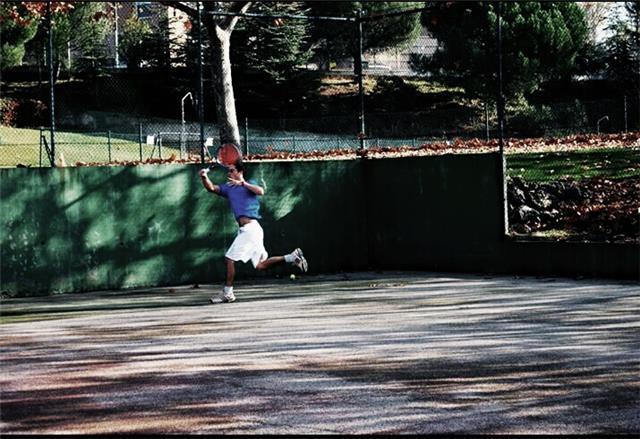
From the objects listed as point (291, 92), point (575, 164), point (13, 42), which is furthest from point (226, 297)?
point (13, 42)

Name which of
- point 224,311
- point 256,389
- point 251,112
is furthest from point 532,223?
point 251,112

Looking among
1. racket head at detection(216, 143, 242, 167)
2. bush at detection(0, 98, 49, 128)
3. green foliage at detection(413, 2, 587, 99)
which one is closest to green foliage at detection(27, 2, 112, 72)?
bush at detection(0, 98, 49, 128)

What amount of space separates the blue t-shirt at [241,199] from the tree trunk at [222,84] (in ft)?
23.2

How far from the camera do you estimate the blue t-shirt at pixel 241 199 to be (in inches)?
500

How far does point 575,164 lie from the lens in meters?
17.6

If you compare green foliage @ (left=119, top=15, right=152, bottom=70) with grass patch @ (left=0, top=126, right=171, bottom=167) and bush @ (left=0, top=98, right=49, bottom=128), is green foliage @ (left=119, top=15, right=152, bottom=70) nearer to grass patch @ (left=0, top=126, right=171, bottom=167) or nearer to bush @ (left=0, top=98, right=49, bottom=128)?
bush @ (left=0, top=98, right=49, bottom=128)

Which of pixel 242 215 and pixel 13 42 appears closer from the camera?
pixel 242 215

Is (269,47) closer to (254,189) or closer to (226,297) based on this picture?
(254,189)

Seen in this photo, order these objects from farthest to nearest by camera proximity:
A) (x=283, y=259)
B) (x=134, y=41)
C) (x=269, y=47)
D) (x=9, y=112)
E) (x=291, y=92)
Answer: (x=134, y=41) → (x=9, y=112) → (x=291, y=92) → (x=269, y=47) → (x=283, y=259)

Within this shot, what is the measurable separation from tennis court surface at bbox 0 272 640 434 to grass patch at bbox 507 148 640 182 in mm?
4318

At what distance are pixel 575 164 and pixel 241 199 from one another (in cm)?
691

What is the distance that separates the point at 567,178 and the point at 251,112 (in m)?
20.9

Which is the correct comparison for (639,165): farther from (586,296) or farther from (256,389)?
(256,389)

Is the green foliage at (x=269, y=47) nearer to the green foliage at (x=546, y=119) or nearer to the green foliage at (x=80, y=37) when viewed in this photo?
the green foliage at (x=80, y=37)
